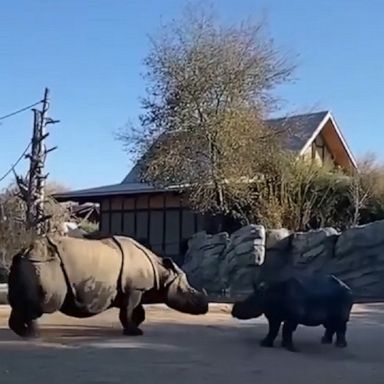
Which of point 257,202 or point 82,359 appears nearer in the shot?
point 82,359

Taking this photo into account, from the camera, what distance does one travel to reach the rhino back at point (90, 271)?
427 inches

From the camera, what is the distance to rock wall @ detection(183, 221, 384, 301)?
2488cm

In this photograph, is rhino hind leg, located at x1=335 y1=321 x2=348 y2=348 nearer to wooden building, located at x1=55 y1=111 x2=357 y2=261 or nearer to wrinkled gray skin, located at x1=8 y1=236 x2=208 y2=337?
wrinkled gray skin, located at x1=8 y1=236 x2=208 y2=337

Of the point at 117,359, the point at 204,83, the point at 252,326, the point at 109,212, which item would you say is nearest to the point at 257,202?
the point at 204,83

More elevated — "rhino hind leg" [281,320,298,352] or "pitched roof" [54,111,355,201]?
"pitched roof" [54,111,355,201]

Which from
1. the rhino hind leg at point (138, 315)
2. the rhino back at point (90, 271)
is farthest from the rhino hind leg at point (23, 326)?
the rhino hind leg at point (138, 315)

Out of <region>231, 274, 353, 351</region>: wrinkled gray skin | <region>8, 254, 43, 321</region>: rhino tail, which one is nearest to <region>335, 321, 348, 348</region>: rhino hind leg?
<region>231, 274, 353, 351</region>: wrinkled gray skin

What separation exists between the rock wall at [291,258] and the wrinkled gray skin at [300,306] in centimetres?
1281

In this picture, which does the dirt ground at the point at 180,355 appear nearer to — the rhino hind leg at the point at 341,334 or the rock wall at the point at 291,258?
the rhino hind leg at the point at 341,334

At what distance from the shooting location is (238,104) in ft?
101

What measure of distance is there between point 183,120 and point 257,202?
4007 millimetres

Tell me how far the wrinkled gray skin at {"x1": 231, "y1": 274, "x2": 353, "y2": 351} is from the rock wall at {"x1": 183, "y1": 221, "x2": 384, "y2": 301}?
42.0ft

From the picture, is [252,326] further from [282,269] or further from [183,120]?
[183,120]

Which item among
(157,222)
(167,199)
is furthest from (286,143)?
(157,222)
